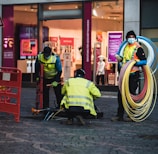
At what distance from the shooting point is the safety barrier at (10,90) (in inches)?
423

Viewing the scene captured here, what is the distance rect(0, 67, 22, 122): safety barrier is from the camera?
35.3 feet

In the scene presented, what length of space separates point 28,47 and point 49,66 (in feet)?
28.4

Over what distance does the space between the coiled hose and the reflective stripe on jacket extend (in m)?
1.82

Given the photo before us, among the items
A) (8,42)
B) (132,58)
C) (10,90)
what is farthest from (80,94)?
(8,42)

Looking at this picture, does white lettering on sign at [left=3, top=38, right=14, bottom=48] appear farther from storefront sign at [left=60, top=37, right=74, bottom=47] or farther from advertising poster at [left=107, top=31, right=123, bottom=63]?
advertising poster at [left=107, top=31, right=123, bottom=63]

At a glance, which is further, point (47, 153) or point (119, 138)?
point (119, 138)

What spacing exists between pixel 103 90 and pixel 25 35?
4286 mm

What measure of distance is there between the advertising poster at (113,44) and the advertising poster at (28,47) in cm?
336

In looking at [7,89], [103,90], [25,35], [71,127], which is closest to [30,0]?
[25,35]

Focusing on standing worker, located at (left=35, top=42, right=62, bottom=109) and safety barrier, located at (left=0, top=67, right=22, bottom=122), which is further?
standing worker, located at (left=35, top=42, right=62, bottom=109)

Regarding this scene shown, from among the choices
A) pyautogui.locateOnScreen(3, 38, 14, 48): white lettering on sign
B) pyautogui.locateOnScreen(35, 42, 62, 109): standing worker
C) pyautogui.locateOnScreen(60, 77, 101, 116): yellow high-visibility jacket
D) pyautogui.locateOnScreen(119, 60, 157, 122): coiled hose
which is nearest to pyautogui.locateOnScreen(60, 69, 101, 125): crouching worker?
pyautogui.locateOnScreen(60, 77, 101, 116): yellow high-visibility jacket

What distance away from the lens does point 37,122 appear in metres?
10.7

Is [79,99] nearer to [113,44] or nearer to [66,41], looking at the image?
[113,44]

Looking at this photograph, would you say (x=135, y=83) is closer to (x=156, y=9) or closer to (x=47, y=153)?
(x=47, y=153)
